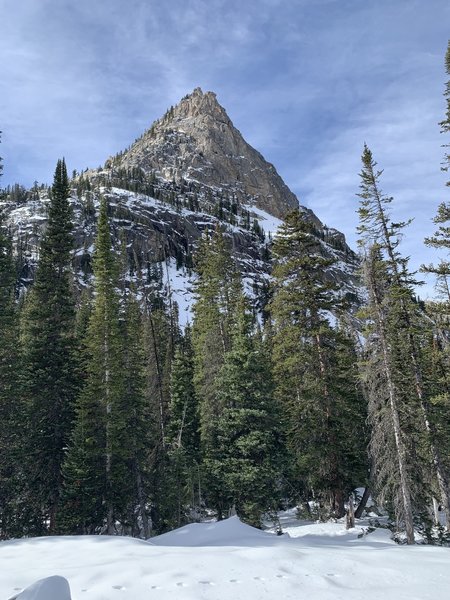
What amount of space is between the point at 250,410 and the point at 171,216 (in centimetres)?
12269

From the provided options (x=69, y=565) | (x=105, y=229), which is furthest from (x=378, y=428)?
(x=105, y=229)

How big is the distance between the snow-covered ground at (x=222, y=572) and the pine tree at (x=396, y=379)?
7.27m

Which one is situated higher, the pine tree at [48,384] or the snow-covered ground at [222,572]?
the pine tree at [48,384]

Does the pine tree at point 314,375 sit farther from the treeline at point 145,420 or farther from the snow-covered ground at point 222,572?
the snow-covered ground at point 222,572

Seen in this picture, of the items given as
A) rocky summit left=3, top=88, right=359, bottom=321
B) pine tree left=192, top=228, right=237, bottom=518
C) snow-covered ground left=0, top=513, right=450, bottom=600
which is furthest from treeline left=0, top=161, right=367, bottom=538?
rocky summit left=3, top=88, right=359, bottom=321

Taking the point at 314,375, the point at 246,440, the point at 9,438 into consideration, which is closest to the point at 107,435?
the point at 9,438

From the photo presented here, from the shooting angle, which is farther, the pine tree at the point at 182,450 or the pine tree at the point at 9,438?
the pine tree at the point at 182,450

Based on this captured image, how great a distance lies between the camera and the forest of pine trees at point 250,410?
18.8 metres

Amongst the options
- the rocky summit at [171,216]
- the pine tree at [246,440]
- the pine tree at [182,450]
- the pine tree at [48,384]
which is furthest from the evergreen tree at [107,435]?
the rocky summit at [171,216]

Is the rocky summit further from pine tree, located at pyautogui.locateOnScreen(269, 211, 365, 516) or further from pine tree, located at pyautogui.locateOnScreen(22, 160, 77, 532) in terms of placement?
pine tree, located at pyautogui.locateOnScreen(269, 211, 365, 516)

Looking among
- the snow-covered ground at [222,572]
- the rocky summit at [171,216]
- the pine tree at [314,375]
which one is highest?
the rocky summit at [171,216]

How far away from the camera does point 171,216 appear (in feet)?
459

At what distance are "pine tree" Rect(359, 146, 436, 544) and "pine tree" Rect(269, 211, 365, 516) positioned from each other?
2.42 m

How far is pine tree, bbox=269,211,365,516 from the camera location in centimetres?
2109
